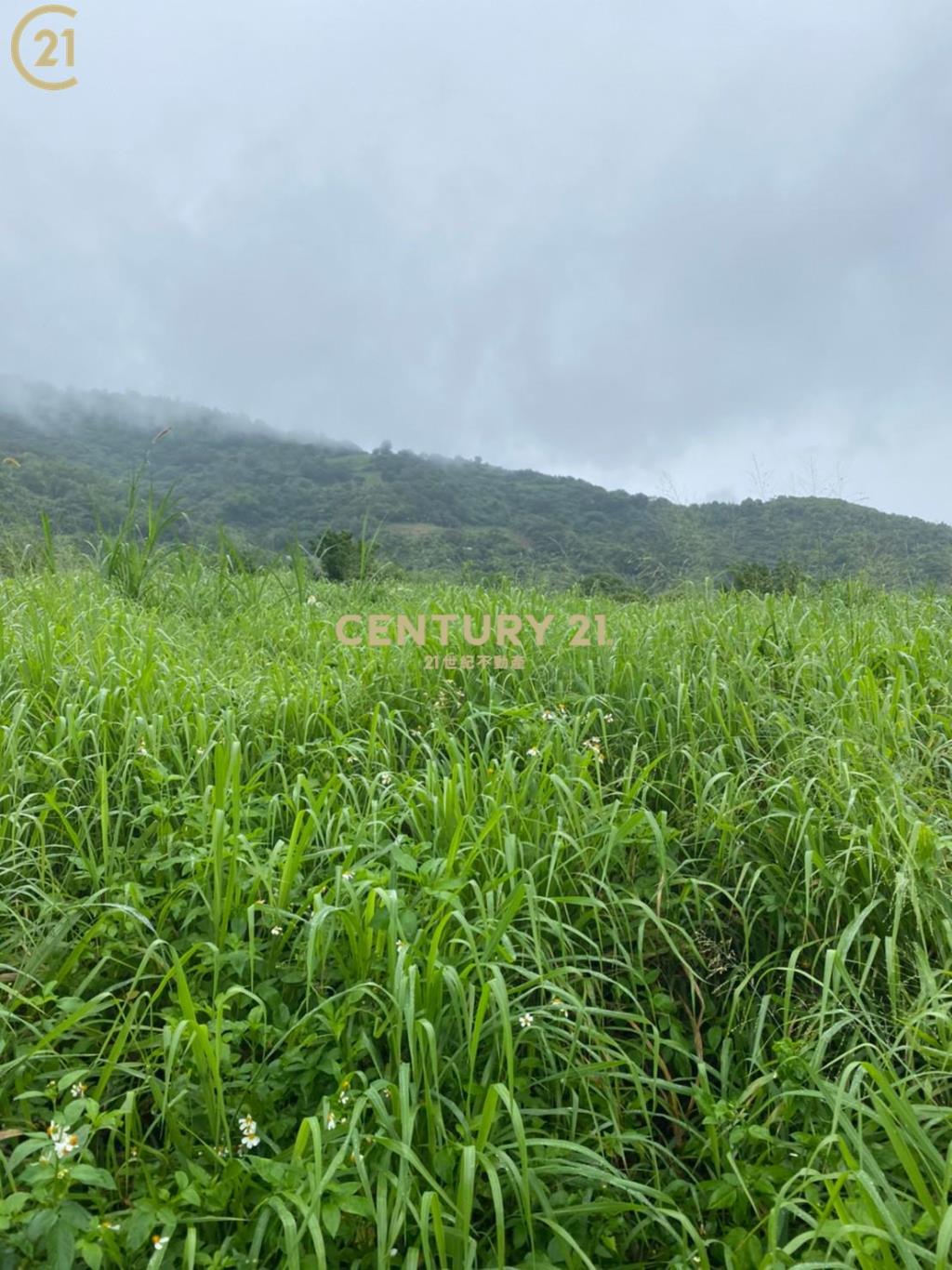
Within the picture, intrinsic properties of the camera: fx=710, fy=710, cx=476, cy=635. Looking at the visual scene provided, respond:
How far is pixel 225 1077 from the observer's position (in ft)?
4.25

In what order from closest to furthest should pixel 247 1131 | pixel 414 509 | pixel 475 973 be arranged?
pixel 247 1131
pixel 475 973
pixel 414 509

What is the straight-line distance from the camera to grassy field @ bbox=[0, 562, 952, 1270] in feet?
3.60

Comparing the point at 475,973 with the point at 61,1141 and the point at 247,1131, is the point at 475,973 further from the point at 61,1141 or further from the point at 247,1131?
the point at 61,1141

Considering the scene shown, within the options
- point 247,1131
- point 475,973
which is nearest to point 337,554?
point 475,973

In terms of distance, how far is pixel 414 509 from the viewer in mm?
11562

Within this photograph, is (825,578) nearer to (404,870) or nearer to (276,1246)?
(404,870)

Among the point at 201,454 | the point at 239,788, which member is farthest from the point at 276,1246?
the point at 201,454

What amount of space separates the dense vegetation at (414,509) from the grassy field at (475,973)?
212cm

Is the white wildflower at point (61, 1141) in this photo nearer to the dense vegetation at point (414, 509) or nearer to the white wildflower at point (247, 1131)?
the white wildflower at point (247, 1131)

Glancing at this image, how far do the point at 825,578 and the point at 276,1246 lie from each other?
4003mm

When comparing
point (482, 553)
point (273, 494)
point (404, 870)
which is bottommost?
point (404, 870)

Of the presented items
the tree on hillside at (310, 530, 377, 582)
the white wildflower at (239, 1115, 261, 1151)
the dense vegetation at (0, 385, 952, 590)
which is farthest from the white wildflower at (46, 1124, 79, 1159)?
the tree on hillside at (310, 530, 377, 582)

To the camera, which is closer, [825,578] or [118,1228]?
[118,1228]

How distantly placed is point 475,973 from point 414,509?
34.5 feet
